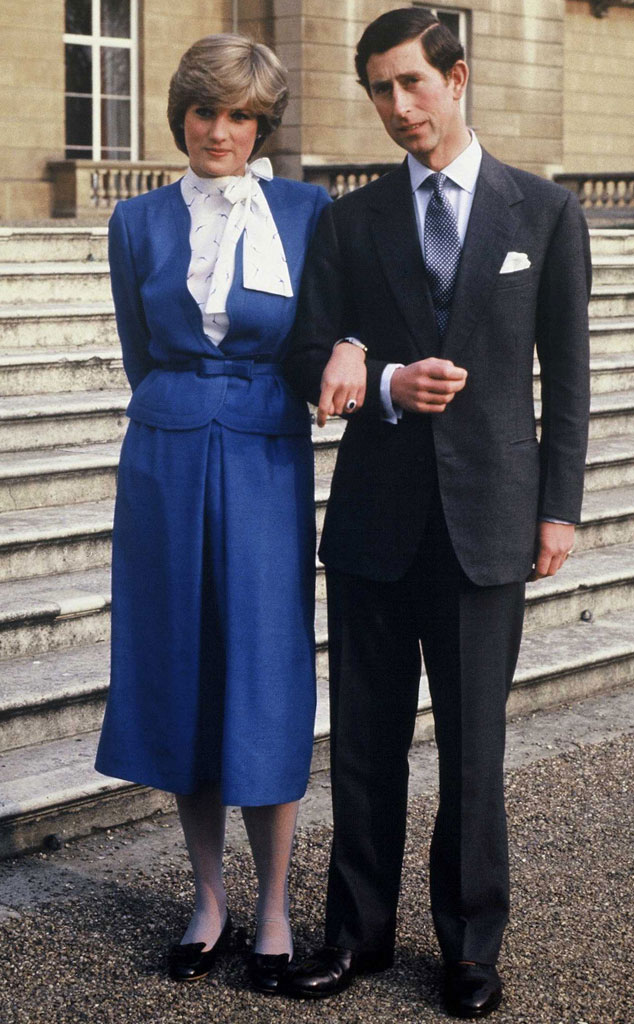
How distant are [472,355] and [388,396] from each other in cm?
20

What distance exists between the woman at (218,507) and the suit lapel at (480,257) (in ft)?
1.23

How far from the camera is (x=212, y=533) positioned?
3.14 meters

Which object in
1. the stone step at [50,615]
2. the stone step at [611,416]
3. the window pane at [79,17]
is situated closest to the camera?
the stone step at [50,615]

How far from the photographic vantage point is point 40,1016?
3.05 meters

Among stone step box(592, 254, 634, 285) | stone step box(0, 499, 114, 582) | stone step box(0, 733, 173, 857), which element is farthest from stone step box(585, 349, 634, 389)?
stone step box(0, 733, 173, 857)

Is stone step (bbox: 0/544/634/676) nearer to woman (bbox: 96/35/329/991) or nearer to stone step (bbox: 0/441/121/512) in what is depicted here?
stone step (bbox: 0/441/121/512)

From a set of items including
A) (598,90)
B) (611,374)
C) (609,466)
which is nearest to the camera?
(609,466)

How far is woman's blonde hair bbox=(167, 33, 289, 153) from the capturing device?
2.95 m

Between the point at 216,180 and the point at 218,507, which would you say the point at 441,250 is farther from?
the point at 218,507

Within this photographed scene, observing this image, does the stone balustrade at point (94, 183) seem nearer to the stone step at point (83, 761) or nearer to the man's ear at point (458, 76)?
the stone step at point (83, 761)

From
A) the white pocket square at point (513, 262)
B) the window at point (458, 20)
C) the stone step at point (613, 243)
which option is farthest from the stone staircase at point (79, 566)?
the window at point (458, 20)

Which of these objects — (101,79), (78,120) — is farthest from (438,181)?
(101,79)

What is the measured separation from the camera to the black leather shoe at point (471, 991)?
3.08m

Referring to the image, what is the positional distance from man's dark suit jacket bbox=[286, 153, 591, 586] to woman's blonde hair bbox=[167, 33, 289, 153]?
285mm
